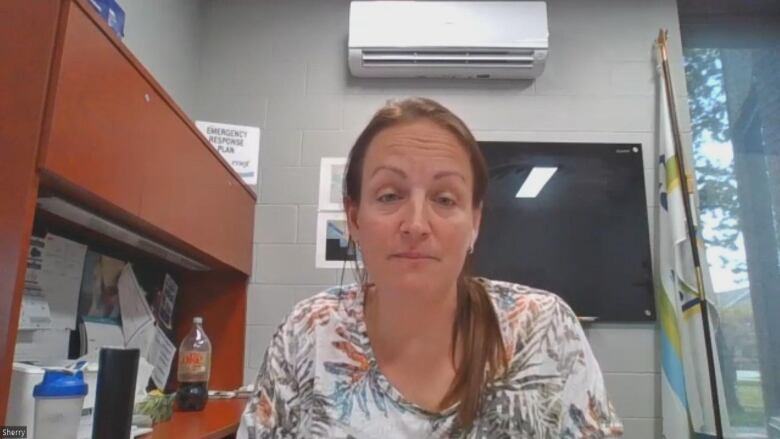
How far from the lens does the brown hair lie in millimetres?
836

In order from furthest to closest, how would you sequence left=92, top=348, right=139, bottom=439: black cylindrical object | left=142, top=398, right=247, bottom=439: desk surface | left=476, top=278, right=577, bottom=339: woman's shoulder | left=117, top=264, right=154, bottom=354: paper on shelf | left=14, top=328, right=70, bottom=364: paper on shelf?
1. left=117, top=264, right=154, bottom=354: paper on shelf
2. left=142, top=398, right=247, bottom=439: desk surface
3. left=14, top=328, right=70, bottom=364: paper on shelf
4. left=476, top=278, right=577, bottom=339: woman's shoulder
5. left=92, top=348, right=139, bottom=439: black cylindrical object

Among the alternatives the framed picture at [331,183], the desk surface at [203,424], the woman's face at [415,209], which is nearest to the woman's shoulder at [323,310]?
the woman's face at [415,209]

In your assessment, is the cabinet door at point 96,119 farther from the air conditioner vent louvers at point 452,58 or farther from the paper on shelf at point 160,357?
the air conditioner vent louvers at point 452,58

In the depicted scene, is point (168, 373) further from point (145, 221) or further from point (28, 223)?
point (28, 223)

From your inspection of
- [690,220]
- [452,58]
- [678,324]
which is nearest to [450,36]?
[452,58]

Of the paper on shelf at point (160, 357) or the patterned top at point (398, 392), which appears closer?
the patterned top at point (398, 392)

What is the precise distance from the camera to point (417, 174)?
0.86m

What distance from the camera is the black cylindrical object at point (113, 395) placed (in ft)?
2.56

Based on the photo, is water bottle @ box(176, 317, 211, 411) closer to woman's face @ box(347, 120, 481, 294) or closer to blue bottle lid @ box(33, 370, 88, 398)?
blue bottle lid @ box(33, 370, 88, 398)

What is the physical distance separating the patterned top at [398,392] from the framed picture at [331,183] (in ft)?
4.42

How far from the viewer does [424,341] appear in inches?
35.6

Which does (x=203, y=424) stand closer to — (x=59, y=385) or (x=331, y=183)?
(x=59, y=385)

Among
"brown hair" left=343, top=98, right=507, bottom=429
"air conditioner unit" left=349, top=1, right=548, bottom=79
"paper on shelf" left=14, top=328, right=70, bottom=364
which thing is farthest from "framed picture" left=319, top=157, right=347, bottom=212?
"brown hair" left=343, top=98, right=507, bottom=429

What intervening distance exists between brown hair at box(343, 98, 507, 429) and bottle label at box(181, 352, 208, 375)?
1.06m
